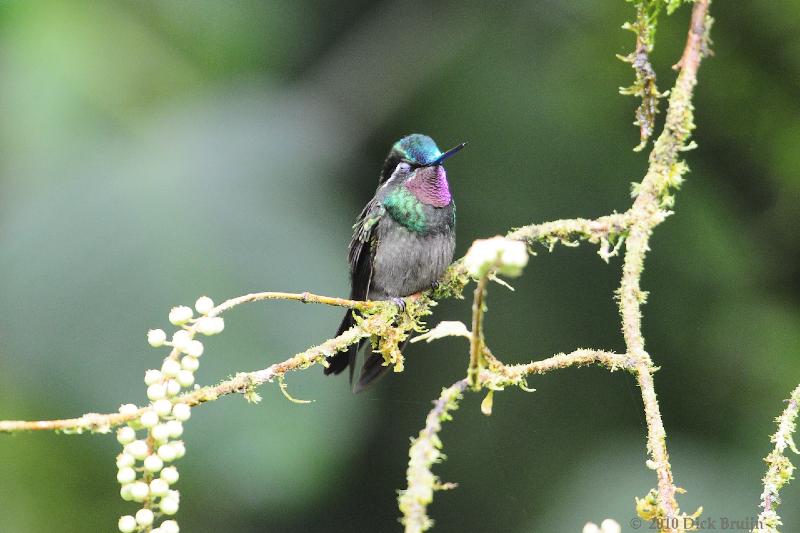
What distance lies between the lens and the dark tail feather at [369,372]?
3.36 meters

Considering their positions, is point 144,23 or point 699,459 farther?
point 144,23

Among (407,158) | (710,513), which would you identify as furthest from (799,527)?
(407,158)

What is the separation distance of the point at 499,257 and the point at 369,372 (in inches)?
88.5

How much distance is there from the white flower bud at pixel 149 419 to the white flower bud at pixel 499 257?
0.61 metres

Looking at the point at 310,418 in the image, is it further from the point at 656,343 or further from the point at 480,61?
the point at 480,61

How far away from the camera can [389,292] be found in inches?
137

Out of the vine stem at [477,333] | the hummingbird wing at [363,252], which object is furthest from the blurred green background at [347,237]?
the vine stem at [477,333]

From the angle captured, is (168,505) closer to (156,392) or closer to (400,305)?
(156,392)

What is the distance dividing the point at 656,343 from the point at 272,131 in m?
1.79

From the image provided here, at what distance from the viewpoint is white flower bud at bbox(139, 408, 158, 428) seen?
150 centimetres

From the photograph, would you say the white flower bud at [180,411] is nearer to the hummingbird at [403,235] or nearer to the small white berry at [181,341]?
the small white berry at [181,341]

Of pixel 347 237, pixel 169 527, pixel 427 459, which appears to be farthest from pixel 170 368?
pixel 347 237

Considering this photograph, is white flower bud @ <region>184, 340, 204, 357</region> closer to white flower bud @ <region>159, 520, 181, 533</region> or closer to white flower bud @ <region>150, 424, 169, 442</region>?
white flower bud @ <region>150, 424, 169, 442</region>

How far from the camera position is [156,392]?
1545mm
